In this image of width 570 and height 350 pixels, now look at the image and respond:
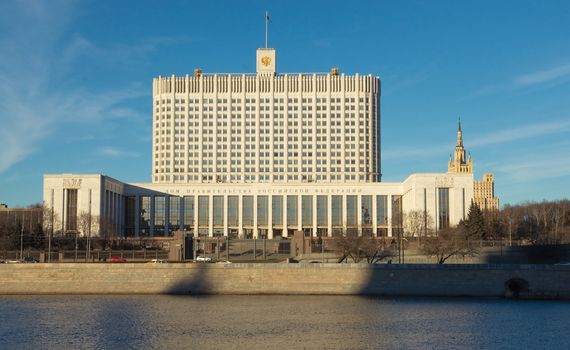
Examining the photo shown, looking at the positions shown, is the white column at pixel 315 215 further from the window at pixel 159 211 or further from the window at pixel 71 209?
the window at pixel 71 209

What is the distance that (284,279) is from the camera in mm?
80750

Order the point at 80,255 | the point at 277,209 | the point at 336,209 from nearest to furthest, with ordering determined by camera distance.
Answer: the point at 80,255, the point at 336,209, the point at 277,209

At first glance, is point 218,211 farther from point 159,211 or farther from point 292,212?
point 292,212

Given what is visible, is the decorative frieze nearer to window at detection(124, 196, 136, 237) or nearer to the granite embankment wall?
window at detection(124, 196, 136, 237)

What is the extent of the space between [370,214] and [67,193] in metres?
66.5

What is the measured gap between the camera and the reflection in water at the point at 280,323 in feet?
161

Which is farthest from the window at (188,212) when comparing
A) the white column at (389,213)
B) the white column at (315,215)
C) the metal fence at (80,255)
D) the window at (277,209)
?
the metal fence at (80,255)

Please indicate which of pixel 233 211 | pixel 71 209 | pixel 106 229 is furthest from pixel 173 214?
pixel 106 229

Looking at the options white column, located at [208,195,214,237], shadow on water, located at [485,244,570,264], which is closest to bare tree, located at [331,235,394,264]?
shadow on water, located at [485,244,570,264]

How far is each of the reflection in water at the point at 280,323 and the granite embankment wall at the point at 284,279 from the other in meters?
3.29

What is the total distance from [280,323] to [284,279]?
2335 cm

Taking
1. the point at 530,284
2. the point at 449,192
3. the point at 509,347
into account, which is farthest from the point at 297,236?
the point at 509,347

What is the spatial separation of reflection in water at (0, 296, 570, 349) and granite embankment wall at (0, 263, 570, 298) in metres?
3.29

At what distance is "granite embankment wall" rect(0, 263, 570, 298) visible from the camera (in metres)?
76.8
